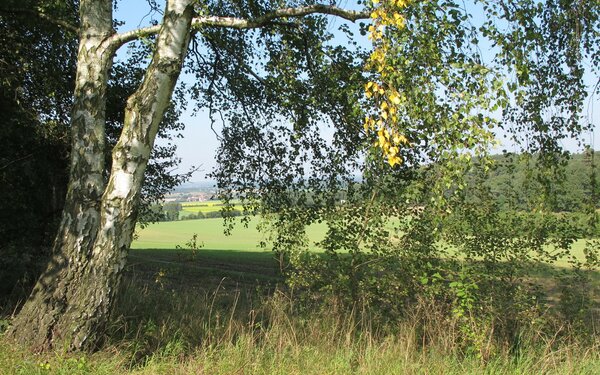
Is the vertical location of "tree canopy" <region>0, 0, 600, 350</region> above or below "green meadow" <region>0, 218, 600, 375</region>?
above

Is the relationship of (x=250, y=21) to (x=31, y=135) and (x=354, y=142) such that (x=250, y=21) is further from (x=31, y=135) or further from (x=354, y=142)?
(x=31, y=135)

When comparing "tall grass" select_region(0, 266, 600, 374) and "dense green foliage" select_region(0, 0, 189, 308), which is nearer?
"tall grass" select_region(0, 266, 600, 374)

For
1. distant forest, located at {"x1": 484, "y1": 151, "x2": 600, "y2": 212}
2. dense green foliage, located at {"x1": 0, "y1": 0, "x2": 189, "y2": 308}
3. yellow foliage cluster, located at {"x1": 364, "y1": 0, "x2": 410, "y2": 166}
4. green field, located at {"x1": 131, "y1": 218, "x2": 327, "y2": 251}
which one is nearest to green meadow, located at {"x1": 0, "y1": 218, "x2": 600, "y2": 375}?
distant forest, located at {"x1": 484, "y1": 151, "x2": 600, "y2": 212}

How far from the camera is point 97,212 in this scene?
5770 mm

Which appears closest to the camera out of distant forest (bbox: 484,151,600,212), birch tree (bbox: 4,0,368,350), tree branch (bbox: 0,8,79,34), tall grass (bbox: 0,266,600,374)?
tall grass (bbox: 0,266,600,374)

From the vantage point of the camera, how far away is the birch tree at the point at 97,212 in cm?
545

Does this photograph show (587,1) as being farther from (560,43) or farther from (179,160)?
(179,160)

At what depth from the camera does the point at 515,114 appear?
7043 mm

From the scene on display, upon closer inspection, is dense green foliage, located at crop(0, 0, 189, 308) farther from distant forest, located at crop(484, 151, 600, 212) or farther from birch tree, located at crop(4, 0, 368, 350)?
distant forest, located at crop(484, 151, 600, 212)

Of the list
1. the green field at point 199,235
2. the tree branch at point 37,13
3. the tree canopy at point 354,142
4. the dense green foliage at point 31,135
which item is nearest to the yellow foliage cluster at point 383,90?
the tree canopy at point 354,142

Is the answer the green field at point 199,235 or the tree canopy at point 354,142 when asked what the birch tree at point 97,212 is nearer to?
the tree canopy at point 354,142

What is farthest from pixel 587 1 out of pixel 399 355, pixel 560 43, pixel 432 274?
pixel 399 355

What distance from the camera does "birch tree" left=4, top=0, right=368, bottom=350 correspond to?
5.45m

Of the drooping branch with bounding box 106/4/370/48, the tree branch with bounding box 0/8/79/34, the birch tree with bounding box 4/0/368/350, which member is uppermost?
the tree branch with bounding box 0/8/79/34
